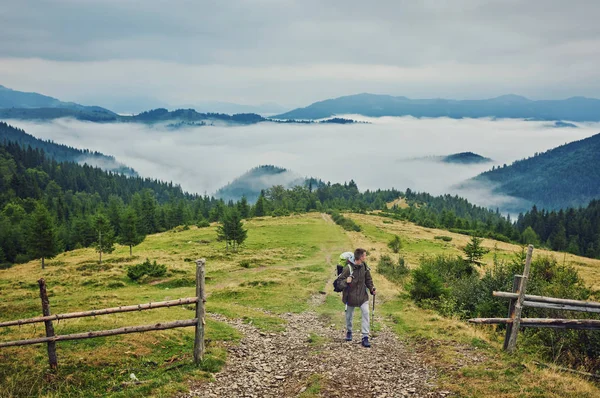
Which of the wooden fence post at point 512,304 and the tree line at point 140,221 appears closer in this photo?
the wooden fence post at point 512,304

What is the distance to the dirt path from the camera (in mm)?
11125

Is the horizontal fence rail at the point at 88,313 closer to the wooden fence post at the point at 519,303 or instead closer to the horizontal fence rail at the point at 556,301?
the horizontal fence rail at the point at 556,301

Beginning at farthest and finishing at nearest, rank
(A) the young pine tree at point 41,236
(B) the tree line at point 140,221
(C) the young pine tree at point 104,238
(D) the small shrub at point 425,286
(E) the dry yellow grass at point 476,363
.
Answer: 1. (B) the tree line at point 140,221
2. (C) the young pine tree at point 104,238
3. (A) the young pine tree at point 41,236
4. (D) the small shrub at point 425,286
5. (E) the dry yellow grass at point 476,363

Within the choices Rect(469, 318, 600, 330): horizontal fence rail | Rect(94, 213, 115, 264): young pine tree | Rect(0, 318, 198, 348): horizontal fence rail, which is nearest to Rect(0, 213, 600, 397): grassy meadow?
Rect(0, 318, 198, 348): horizontal fence rail

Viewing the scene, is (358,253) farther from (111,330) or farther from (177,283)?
(177,283)

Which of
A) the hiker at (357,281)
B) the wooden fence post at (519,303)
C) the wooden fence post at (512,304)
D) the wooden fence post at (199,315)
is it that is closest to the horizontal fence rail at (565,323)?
the wooden fence post at (519,303)

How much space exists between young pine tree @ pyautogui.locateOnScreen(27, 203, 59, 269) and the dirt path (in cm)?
4799

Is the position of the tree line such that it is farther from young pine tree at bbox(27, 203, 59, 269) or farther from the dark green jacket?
the dark green jacket

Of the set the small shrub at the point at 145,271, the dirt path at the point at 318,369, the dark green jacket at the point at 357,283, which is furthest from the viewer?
the small shrub at the point at 145,271

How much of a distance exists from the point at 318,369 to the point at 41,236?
5365 centimetres

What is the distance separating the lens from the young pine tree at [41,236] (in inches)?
2013

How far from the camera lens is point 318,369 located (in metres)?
12.6

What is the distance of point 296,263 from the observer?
43.1m

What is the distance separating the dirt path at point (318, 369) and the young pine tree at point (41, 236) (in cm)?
4799
